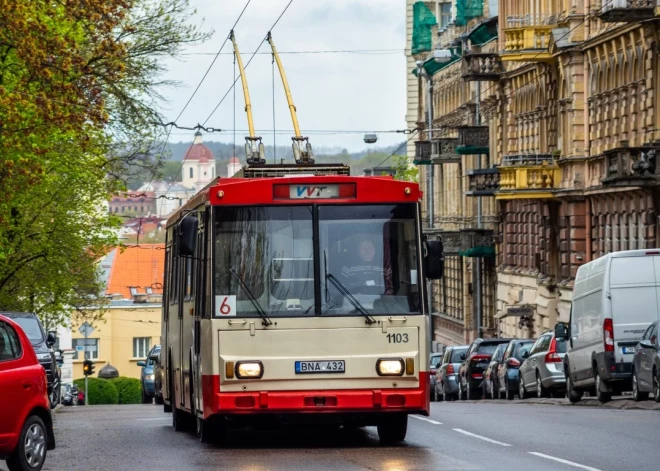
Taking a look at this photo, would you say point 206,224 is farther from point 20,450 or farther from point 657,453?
point 657,453

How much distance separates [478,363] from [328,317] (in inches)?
1008

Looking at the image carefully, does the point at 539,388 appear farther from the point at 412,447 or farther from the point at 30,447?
the point at 30,447

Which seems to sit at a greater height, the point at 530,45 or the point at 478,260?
the point at 530,45

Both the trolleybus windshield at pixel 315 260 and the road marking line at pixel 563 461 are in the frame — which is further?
the trolleybus windshield at pixel 315 260

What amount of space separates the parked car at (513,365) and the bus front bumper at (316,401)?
20.0m

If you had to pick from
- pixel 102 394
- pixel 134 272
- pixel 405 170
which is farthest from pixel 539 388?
pixel 134 272

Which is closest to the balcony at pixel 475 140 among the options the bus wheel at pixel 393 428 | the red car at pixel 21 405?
the bus wheel at pixel 393 428

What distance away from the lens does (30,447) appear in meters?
16.3

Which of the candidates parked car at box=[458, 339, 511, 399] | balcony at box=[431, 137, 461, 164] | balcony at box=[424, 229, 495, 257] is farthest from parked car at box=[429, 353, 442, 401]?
balcony at box=[431, 137, 461, 164]

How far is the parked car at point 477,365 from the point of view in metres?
43.2

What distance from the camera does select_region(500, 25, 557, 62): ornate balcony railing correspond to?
185ft

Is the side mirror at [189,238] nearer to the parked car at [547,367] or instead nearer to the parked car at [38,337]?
the parked car at [38,337]

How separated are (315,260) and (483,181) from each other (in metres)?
46.8

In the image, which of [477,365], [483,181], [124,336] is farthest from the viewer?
[124,336]
